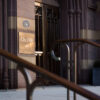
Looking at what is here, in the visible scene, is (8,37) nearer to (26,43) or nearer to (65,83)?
(26,43)

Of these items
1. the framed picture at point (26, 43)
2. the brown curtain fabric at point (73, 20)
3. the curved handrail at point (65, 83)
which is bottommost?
the curved handrail at point (65, 83)

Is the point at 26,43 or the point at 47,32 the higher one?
the point at 47,32

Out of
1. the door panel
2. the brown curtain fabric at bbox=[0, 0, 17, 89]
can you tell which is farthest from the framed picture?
the door panel

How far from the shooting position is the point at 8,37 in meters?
8.81

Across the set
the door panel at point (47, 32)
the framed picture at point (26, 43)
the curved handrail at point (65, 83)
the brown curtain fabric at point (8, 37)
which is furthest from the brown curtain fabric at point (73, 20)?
the curved handrail at point (65, 83)

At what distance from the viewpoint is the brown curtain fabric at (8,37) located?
341 inches

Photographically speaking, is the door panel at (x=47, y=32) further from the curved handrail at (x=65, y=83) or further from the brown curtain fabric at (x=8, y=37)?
the curved handrail at (x=65, y=83)

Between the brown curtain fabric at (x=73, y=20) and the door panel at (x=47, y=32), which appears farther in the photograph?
the brown curtain fabric at (x=73, y=20)

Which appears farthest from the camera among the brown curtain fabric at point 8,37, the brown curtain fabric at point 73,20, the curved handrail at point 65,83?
the brown curtain fabric at point 73,20

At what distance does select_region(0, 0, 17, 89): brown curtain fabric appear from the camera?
866cm

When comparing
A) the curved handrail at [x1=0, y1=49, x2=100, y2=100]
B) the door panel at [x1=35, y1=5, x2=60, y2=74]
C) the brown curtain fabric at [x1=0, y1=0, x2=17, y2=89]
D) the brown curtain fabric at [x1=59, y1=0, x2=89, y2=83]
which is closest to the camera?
the curved handrail at [x1=0, y1=49, x2=100, y2=100]

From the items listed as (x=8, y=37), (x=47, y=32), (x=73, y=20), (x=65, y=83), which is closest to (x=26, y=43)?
(x=8, y=37)

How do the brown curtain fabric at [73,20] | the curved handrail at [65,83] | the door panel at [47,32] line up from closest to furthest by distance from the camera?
the curved handrail at [65,83] → the door panel at [47,32] → the brown curtain fabric at [73,20]

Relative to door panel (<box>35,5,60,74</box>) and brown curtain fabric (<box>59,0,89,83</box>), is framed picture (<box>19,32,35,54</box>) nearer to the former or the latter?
door panel (<box>35,5,60,74</box>)
